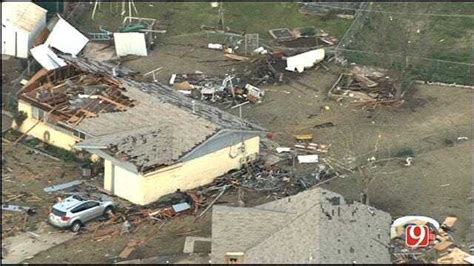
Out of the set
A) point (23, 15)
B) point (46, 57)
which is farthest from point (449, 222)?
point (23, 15)

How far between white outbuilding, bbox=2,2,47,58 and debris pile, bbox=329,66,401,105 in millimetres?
Result: 12455

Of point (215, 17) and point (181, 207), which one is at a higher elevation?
point (215, 17)

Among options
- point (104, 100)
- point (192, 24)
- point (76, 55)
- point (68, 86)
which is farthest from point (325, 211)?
point (192, 24)

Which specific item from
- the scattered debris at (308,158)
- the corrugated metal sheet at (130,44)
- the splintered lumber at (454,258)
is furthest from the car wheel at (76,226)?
the corrugated metal sheet at (130,44)

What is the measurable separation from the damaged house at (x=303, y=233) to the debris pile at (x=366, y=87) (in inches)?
487

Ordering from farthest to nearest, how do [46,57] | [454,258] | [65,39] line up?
[65,39], [46,57], [454,258]

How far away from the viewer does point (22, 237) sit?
28172 mm

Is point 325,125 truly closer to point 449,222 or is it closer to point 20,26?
point 449,222

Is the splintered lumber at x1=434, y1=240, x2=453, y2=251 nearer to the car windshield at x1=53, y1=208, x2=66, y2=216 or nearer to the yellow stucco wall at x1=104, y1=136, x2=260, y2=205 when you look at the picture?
the yellow stucco wall at x1=104, y1=136, x2=260, y2=205

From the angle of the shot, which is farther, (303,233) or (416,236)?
(416,236)

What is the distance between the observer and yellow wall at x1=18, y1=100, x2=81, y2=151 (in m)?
33.7

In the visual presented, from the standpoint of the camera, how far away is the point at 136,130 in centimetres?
3152

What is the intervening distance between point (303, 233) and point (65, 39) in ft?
67.5

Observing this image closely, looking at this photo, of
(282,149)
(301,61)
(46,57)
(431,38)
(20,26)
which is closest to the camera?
(282,149)
